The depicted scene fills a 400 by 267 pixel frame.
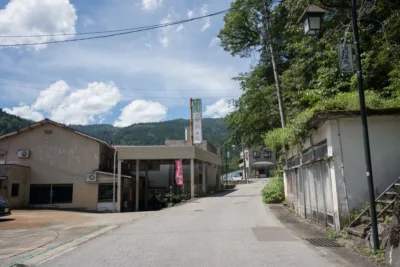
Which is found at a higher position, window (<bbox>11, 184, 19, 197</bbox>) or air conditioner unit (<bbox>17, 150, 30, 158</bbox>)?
air conditioner unit (<bbox>17, 150, 30, 158</bbox>)

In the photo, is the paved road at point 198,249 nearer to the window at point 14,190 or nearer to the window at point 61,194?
the window at point 61,194

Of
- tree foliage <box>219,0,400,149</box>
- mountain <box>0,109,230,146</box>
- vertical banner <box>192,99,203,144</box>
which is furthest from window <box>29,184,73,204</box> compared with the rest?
mountain <box>0,109,230,146</box>

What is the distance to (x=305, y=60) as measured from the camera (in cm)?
1725

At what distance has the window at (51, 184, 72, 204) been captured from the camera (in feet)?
93.4


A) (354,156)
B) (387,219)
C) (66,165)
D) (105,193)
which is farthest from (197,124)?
(387,219)

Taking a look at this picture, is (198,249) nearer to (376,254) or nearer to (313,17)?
(376,254)

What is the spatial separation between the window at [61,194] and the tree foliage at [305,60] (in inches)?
592

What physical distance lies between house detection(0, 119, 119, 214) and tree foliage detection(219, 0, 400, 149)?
12387 mm

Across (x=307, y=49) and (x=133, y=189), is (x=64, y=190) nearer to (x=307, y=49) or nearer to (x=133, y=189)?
(x=133, y=189)

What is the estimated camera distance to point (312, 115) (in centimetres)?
949

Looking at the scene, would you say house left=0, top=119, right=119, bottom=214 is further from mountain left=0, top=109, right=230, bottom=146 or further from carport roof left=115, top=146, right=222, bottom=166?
mountain left=0, top=109, right=230, bottom=146

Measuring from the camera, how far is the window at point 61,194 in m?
28.5

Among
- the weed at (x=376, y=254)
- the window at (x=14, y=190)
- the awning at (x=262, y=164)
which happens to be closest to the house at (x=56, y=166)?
the window at (x=14, y=190)

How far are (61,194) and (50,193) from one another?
1011 millimetres
